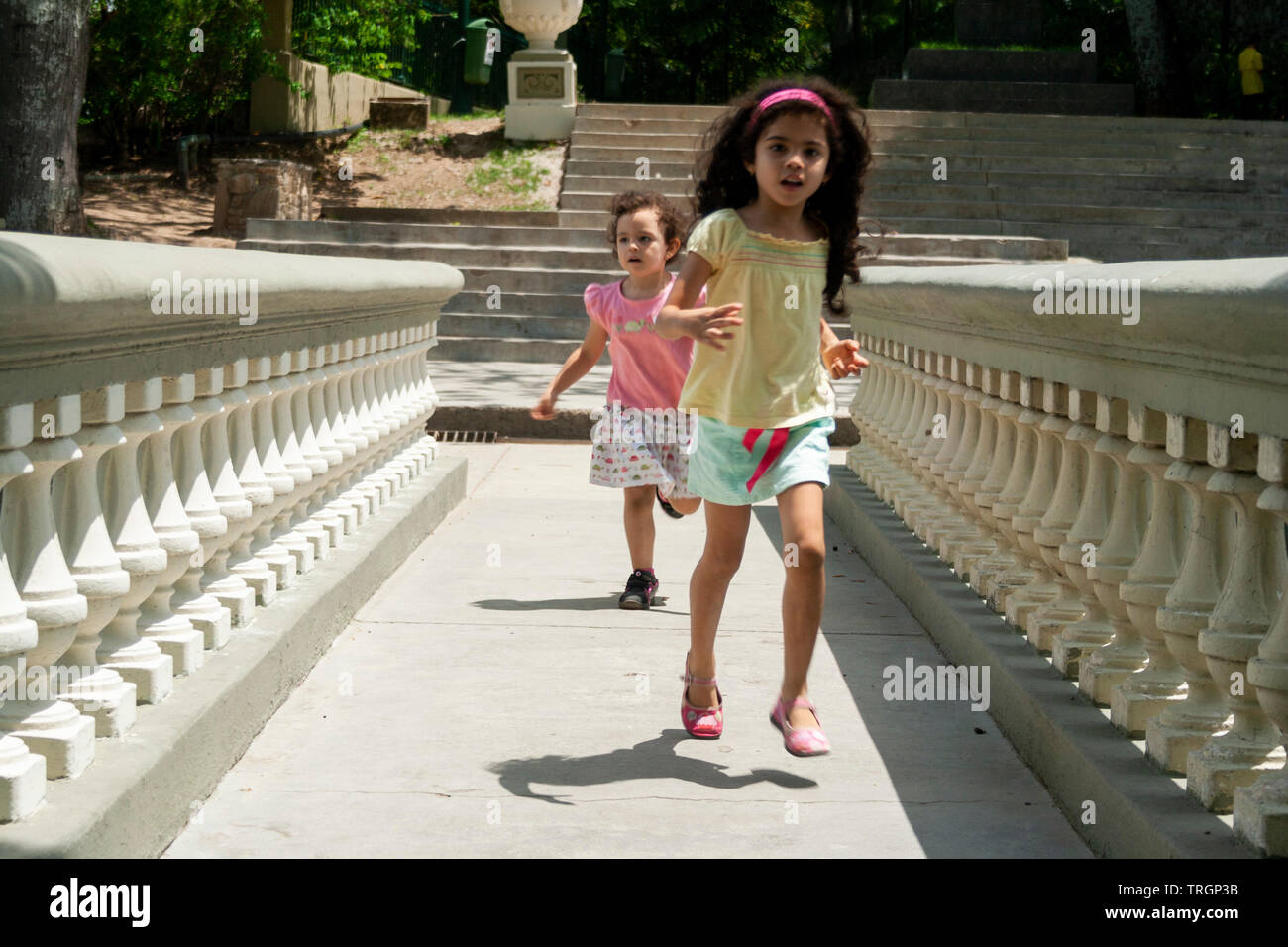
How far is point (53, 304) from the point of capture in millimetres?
2521

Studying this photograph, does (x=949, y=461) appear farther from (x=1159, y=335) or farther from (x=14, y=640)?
(x=14, y=640)

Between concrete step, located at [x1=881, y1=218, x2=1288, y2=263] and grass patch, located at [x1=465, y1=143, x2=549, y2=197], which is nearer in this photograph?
concrete step, located at [x1=881, y1=218, x2=1288, y2=263]

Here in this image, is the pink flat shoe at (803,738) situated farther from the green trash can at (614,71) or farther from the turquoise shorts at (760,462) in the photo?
the green trash can at (614,71)

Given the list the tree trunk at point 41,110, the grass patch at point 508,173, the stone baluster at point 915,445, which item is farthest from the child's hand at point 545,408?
the grass patch at point 508,173

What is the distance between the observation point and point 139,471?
356 cm

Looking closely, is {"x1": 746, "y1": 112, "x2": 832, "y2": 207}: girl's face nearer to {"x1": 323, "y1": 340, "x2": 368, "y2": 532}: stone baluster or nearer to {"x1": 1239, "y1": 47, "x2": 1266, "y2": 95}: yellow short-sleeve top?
{"x1": 323, "y1": 340, "x2": 368, "y2": 532}: stone baluster

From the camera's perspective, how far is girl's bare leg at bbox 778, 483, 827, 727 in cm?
373

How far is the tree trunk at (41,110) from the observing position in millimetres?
13469

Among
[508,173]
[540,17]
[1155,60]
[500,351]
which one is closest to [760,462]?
[500,351]

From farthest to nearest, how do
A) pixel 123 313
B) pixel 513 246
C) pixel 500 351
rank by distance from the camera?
pixel 513 246 → pixel 500 351 → pixel 123 313

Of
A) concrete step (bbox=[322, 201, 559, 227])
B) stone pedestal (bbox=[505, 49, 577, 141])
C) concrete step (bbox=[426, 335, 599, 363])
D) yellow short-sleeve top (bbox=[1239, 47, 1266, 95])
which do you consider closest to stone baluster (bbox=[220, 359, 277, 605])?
concrete step (bbox=[426, 335, 599, 363])

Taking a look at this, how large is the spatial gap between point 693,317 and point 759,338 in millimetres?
382

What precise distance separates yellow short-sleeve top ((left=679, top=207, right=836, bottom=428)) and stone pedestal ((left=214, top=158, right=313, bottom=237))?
14953 millimetres

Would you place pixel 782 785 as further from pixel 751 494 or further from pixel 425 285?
pixel 425 285
